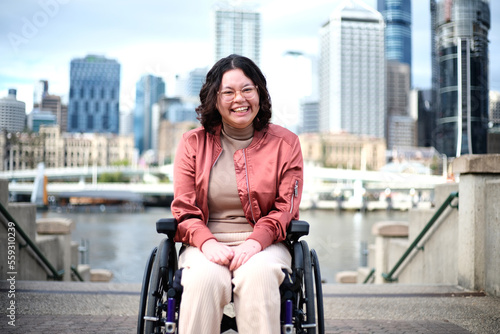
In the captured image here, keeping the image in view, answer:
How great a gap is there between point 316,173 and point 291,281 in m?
63.1

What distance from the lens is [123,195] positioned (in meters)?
61.7

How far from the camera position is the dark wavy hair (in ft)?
7.55

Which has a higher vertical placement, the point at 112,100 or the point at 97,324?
the point at 112,100

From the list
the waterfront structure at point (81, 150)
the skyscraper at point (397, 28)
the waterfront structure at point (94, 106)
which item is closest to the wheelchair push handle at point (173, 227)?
the waterfront structure at point (81, 150)

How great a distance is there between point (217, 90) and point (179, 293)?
884 millimetres

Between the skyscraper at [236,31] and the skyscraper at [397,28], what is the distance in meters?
63.1

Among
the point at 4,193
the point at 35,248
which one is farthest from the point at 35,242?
the point at 4,193

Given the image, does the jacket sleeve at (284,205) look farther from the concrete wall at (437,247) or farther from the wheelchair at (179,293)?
the concrete wall at (437,247)

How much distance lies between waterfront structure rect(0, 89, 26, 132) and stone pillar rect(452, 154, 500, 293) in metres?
4.14

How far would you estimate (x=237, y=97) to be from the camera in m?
2.29

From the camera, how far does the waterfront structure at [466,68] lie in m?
8.56

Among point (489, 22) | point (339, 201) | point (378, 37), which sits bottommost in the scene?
point (339, 201)

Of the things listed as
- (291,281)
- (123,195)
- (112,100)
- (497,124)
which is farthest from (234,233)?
(112,100)

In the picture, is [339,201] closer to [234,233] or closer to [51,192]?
[51,192]
